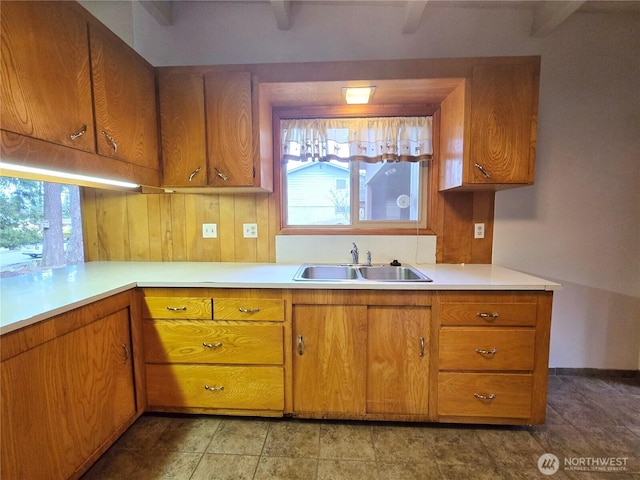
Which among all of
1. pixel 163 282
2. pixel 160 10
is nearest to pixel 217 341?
pixel 163 282

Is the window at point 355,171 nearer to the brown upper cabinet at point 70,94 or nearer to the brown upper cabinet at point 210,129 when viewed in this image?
the brown upper cabinet at point 210,129

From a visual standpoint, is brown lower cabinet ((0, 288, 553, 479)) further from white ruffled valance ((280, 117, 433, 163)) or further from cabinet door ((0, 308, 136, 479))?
white ruffled valance ((280, 117, 433, 163))

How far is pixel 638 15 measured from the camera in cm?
190

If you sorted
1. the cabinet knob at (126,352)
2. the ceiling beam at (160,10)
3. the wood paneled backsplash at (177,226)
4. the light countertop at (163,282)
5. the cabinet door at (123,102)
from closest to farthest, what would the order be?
1. the light countertop at (163,282)
2. the cabinet door at (123,102)
3. the cabinet knob at (126,352)
4. the ceiling beam at (160,10)
5. the wood paneled backsplash at (177,226)

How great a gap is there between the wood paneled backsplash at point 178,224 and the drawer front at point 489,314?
1.24 m

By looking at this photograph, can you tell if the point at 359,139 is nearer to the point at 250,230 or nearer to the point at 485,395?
the point at 250,230

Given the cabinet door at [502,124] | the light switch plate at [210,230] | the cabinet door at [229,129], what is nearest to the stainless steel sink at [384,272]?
the cabinet door at [502,124]

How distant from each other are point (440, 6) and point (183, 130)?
1906 mm

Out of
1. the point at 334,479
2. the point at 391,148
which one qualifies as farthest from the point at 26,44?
the point at 334,479

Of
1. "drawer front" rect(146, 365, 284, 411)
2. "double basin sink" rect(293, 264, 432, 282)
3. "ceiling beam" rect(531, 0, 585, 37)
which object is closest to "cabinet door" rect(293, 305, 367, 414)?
"drawer front" rect(146, 365, 284, 411)

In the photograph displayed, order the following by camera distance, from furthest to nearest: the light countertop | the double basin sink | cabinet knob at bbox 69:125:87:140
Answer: the double basin sink, cabinet knob at bbox 69:125:87:140, the light countertop

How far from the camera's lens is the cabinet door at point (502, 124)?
5.31 feet

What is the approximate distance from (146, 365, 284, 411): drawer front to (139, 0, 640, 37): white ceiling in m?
2.22

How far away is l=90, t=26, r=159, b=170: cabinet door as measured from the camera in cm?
135
